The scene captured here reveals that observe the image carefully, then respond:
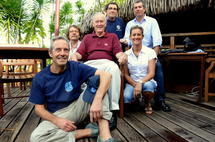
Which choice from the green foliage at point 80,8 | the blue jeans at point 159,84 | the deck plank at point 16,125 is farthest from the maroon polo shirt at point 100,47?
the green foliage at point 80,8

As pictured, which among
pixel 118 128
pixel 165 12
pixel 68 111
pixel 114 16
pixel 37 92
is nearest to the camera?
pixel 37 92

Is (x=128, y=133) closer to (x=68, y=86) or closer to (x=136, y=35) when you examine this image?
(x=68, y=86)

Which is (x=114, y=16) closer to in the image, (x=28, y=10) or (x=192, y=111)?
(x=192, y=111)

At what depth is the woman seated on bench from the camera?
114 inches

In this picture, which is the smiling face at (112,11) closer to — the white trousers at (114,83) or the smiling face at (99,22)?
the smiling face at (99,22)

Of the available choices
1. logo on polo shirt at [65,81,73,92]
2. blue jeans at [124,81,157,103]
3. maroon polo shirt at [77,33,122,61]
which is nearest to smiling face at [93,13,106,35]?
maroon polo shirt at [77,33,122,61]

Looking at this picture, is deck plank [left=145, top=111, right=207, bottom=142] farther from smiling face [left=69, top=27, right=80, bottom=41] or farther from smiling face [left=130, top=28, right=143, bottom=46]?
smiling face [left=69, top=27, right=80, bottom=41]

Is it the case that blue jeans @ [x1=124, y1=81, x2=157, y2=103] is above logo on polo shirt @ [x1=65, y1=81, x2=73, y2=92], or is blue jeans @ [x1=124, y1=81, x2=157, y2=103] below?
below

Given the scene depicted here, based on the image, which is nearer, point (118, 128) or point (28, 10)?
point (118, 128)

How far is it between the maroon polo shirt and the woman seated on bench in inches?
11.8

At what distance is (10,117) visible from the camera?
294 centimetres

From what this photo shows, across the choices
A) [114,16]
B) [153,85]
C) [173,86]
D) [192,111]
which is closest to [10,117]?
[153,85]

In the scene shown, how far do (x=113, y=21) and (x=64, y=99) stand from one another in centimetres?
229

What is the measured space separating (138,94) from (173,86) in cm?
265
